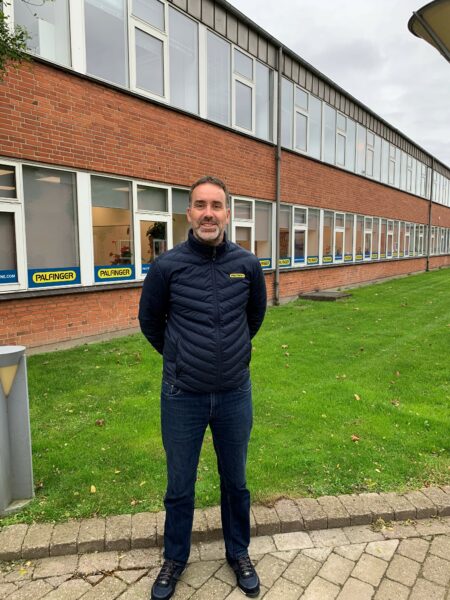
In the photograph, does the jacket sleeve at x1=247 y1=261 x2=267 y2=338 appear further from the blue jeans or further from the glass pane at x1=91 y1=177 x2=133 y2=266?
the glass pane at x1=91 y1=177 x2=133 y2=266

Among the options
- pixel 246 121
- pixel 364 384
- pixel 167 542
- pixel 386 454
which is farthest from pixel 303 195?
pixel 167 542

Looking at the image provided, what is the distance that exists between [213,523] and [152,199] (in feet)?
24.8

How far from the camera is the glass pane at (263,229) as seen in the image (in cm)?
1311

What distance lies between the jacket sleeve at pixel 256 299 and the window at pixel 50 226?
18.6ft

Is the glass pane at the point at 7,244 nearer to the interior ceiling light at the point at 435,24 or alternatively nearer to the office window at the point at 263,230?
the interior ceiling light at the point at 435,24

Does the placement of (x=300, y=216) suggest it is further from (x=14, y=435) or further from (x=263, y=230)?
(x=14, y=435)

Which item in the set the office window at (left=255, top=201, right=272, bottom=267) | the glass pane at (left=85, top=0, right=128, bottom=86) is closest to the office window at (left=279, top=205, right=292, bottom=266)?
the office window at (left=255, top=201, right=272, bottom=267)

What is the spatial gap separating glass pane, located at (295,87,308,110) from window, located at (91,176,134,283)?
8110mm

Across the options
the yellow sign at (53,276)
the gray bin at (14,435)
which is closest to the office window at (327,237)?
the yellow sign at (53,276)

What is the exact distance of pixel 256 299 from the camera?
2613mm

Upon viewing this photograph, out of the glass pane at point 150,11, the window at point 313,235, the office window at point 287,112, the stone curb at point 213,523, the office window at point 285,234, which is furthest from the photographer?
the window at point 313,235

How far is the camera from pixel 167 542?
2.53 meters

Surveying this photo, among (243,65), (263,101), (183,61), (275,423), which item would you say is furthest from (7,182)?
(263,101)

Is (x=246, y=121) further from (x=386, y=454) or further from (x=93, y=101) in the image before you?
(x=386, y=454)
